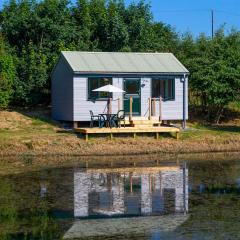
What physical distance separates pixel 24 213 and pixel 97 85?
17698 mm

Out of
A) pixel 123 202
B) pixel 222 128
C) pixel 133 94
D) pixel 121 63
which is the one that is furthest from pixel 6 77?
pixel 123 202

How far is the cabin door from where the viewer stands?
33.1 meters

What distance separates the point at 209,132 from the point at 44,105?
11424 mm

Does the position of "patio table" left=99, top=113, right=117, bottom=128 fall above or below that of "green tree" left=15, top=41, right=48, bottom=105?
below

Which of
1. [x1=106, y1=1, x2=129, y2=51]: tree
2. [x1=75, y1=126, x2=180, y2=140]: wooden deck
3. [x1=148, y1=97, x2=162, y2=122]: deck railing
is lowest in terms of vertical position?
[x1=75, y1=126, x2=180, y2=140]: wooden deck

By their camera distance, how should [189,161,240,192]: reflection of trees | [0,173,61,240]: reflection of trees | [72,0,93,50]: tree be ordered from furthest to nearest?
1. [72,0,93,50]: tree
2. [189,161,240,192]: reflection of trees
3. [0,173,61,240]: reflection of trees

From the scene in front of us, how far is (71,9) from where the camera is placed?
41.4 meters

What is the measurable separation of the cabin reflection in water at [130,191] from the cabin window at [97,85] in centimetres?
902

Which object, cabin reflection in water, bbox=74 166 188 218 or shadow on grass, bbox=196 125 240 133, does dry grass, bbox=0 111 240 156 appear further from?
cabin reflection in water, bbox=74 166 188 218

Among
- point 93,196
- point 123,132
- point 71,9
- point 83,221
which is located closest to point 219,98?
point 123,132

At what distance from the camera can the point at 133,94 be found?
3322 centimetres

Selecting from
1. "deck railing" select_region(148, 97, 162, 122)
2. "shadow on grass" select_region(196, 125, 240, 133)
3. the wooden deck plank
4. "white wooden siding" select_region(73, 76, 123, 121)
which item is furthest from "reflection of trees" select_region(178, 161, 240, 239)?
"white wooden siding" select_region(73, 76, 123, 121)

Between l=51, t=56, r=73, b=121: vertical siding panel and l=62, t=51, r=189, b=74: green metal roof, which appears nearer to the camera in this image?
l=62, t=51, r=189, b=74: green metal roof

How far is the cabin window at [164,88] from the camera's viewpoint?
33.8 meters
